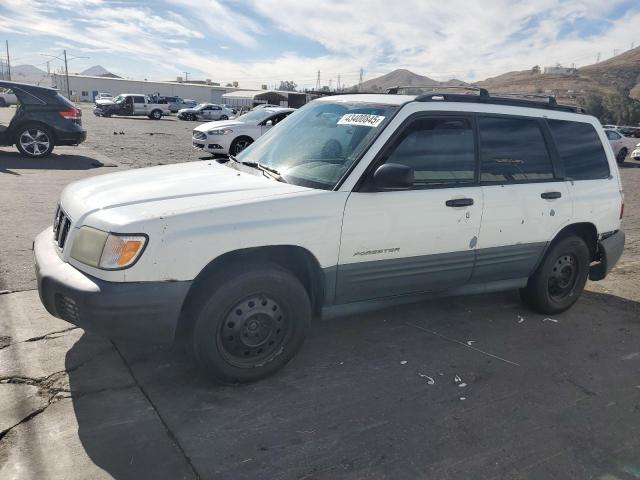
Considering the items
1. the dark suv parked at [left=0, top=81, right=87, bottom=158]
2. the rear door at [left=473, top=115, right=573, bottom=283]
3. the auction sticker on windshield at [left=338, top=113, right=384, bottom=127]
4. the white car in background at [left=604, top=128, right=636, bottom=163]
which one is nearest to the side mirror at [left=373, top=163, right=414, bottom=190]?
the auction sticker on windshield at [left=338, top=113, right=384, bottom=127]

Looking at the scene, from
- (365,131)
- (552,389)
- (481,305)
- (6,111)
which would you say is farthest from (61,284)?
(6,111)

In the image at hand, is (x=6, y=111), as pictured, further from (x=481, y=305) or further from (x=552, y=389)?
(x=552, y=389)

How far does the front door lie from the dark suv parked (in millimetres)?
10902

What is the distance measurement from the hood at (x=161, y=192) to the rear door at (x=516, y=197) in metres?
1.67

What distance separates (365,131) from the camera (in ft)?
12.0

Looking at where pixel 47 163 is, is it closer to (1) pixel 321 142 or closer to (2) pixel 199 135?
(2) pixel 199 135

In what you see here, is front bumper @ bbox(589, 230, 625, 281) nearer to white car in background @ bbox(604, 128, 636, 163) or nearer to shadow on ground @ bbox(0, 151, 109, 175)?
shadow on ground @ bbox(0, 151, 109, 175)

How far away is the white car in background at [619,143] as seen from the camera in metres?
21.0

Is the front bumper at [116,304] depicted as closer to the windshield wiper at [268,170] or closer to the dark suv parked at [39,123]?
the windshield wiper at [268,170]

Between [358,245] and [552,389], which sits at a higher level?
[358,245]

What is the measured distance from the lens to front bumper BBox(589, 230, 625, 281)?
16.2 feet

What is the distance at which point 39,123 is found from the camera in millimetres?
11883

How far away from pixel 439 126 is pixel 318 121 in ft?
3.18

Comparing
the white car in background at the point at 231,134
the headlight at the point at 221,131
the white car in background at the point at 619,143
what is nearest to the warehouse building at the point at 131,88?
the white car in background at the point at 619,143
